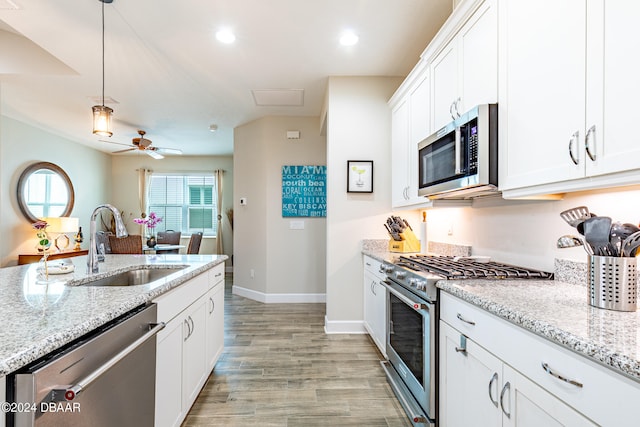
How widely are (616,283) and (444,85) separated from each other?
1.56m

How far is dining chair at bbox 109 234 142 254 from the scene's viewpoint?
4.38 metres

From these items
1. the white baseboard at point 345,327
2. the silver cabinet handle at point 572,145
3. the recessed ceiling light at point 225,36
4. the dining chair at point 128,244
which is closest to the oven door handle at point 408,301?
the silver cabinet handle at point 572,145

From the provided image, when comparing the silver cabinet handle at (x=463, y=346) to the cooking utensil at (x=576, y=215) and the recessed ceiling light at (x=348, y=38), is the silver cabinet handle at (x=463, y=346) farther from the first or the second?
the recessed ceiling light at (x=348, y=38)

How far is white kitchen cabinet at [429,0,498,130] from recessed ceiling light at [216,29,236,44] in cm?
168

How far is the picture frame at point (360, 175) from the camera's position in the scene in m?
3.43

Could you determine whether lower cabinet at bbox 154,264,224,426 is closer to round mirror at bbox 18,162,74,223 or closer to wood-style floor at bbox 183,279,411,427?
wood-style floor at bbox 183,279,411,427

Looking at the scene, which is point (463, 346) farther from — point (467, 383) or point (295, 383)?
point (295, 383)

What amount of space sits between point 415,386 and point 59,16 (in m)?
3.60

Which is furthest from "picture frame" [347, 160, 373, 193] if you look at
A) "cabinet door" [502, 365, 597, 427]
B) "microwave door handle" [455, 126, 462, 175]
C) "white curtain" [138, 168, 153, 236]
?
"white curtain" [138, 168, 153, 236]

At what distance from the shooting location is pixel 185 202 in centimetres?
772

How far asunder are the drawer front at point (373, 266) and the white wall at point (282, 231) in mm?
1599

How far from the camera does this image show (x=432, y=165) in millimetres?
2227

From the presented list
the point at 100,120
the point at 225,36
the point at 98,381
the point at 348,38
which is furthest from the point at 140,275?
the point at 348,38

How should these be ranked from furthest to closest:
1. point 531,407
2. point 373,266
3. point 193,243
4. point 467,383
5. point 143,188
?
point 143,188
point 193,243
point 373,266
point 467,383
point 531,407
